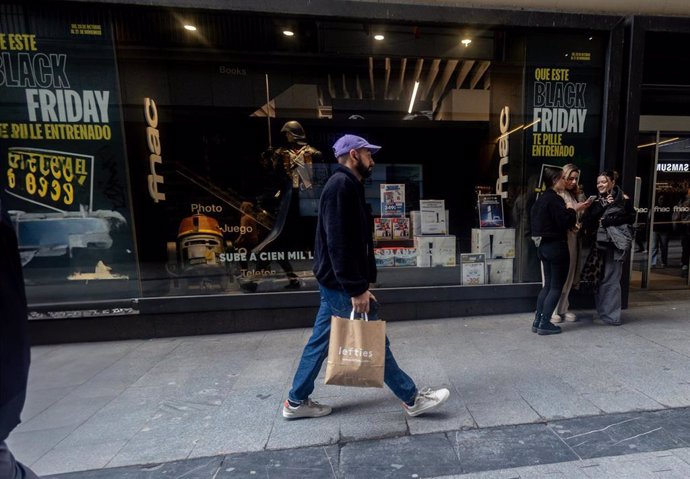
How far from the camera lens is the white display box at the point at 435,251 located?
18.1 feet

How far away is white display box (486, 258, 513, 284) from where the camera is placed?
17.6 ft

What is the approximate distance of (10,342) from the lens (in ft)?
4.36

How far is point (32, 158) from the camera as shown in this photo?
4.47 m

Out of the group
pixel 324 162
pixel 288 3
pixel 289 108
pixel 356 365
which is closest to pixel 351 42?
pixel 288 3

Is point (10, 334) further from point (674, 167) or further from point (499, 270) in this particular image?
point (674, 167)

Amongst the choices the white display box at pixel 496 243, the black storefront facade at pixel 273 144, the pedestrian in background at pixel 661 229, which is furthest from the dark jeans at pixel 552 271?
the pedestrian in background at pixel 661 229

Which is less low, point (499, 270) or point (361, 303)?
point (361, 303)

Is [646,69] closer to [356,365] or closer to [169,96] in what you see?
[356,365]

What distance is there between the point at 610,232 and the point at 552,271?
0.89m

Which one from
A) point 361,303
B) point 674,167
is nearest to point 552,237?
point 361,303

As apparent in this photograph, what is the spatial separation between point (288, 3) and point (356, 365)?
4.24m

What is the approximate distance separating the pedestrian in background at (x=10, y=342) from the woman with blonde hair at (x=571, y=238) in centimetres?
482

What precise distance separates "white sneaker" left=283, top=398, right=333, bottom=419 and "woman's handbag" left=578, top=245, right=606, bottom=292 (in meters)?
3.82

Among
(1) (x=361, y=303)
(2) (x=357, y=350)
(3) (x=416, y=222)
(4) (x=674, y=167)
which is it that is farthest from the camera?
(4) (x=674, y=167)
